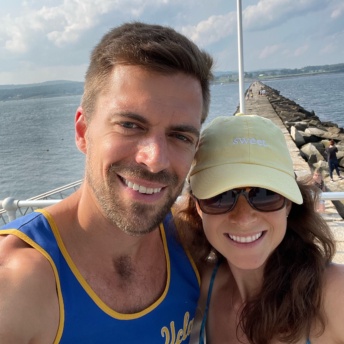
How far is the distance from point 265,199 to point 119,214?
2.38ft

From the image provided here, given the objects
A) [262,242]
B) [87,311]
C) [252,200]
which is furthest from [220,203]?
[87,311]

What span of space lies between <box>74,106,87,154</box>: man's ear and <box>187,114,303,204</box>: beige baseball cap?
0.62 metres

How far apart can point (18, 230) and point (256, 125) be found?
130cm

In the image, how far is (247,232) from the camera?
2115 millimetres

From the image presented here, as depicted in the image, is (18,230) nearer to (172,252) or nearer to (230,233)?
(172,252)

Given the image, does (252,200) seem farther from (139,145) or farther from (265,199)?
(139,145)

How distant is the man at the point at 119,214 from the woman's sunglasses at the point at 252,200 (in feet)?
0.76

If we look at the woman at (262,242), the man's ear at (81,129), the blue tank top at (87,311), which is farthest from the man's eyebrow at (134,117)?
the blue tank top at (87,311)

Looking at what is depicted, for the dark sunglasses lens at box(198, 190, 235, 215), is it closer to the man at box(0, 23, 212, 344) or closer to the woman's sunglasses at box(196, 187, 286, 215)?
the woman's sunglasses at box(196, 187, 286, 215)

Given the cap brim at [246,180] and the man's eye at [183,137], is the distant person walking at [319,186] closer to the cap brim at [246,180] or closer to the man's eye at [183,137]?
the cap brim at [246,180]

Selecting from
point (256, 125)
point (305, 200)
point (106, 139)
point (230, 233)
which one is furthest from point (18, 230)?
point (305, 200)

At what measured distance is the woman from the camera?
79.3 inches

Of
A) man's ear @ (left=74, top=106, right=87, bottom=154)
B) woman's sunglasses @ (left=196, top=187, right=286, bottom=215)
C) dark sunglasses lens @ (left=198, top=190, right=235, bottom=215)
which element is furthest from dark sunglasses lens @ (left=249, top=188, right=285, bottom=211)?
man's ear @ (left=74, top=106, right=87, bottom=154)

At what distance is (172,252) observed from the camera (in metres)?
2.39
